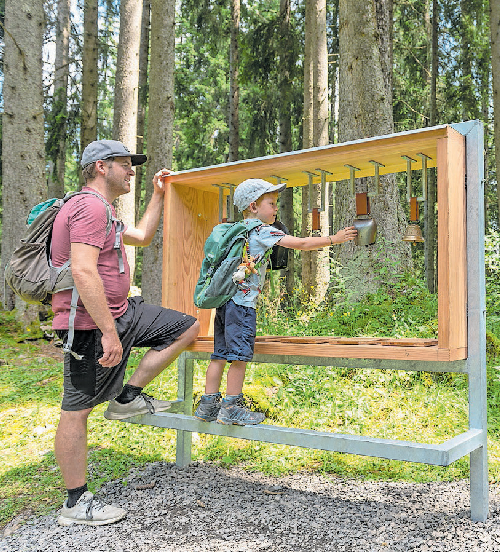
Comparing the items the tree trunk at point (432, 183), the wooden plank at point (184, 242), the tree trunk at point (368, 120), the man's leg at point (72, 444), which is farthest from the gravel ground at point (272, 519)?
the tree trunk at point (432, 183)

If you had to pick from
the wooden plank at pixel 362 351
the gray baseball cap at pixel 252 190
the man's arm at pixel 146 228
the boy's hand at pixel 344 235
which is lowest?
the wooden plank at pixel 362 351

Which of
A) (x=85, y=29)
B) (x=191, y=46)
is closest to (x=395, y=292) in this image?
(x=85, y=29)

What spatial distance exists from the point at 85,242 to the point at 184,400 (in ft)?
5.45

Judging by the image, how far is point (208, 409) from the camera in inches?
134

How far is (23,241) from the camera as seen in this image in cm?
325

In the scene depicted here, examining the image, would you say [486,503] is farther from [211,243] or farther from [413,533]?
[211,243]

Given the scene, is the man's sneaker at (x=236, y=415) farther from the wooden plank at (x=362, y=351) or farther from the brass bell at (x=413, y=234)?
the brass bell at (x=413, y=234)

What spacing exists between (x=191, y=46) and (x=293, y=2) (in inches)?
226

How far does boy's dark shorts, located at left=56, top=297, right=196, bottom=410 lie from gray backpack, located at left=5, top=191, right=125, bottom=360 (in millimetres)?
101

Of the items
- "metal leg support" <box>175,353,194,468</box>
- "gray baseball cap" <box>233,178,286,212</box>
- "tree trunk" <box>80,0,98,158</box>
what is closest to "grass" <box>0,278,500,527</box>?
"metal leg support" <box>175,353,194,468</box>

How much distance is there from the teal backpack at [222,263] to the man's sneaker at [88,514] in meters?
1.24

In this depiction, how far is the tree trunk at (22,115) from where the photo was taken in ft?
25.8

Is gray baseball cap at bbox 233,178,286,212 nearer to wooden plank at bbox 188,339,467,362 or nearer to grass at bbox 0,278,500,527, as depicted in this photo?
wooden plank at bbox 188,339,467,362

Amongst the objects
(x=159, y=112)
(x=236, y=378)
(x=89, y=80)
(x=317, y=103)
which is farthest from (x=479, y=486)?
(x=89, y=80)
